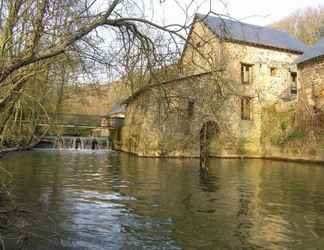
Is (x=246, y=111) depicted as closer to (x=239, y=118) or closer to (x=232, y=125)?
(x=239, y=118)

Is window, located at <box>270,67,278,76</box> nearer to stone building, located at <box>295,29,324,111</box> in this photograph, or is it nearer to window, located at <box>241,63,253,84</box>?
window, located at <box>241,63,253,84</box>

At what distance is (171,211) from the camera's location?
654 centimetres

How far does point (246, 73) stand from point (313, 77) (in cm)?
415

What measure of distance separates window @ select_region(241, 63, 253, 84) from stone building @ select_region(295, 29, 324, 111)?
2.90 meters

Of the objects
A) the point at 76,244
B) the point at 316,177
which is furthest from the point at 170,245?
the point at 316,177

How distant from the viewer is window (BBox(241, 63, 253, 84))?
2147 cm

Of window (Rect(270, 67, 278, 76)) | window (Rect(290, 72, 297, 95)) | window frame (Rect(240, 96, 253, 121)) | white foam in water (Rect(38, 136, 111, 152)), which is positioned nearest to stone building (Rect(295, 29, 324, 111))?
window (Rect(270, 67, 278, 76))

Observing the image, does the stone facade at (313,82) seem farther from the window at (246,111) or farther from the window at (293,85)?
the window at (246,111)

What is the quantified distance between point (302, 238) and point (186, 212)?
2.10m

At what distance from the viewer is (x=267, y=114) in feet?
70.8

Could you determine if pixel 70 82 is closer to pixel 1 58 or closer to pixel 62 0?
pixel 62 0

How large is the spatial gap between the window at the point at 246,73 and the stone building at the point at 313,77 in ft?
9.51

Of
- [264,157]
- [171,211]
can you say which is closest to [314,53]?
[264,157]

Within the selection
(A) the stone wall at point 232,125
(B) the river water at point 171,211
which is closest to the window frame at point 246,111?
(A) the stone wall at point 232,125
